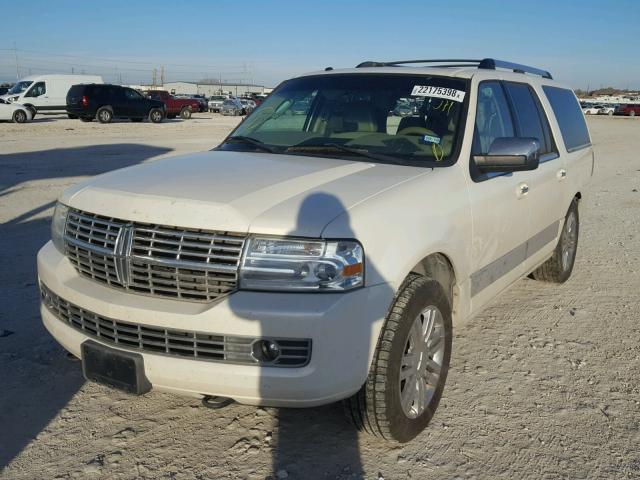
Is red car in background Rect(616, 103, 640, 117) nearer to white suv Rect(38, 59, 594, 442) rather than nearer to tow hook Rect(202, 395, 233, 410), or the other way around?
white suv Rect(38, 59, 594, 442)

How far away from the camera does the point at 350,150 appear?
12.2 ft

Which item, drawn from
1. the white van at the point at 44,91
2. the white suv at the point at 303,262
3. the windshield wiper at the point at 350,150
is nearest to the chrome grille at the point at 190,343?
the white suv at the point at 303,262

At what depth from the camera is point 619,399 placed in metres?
3.65

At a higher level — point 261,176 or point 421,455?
point 261,176

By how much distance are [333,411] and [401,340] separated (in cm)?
83

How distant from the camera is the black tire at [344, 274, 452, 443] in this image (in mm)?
2779

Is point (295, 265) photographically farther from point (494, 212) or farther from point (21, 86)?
point (21, 86)

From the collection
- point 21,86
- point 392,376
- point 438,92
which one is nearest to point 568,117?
point 438,92

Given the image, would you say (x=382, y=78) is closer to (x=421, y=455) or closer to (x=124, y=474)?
(x=421, y=455)

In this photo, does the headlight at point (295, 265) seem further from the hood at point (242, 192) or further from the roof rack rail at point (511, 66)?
the roof rack rail at point (511, 66)

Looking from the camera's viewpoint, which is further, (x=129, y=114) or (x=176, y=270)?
(x=129, y=114)

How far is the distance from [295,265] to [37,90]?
111 feet

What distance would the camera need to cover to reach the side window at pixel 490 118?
3.90 meters

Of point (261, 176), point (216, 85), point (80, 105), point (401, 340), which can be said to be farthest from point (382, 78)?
point (216, 85)
